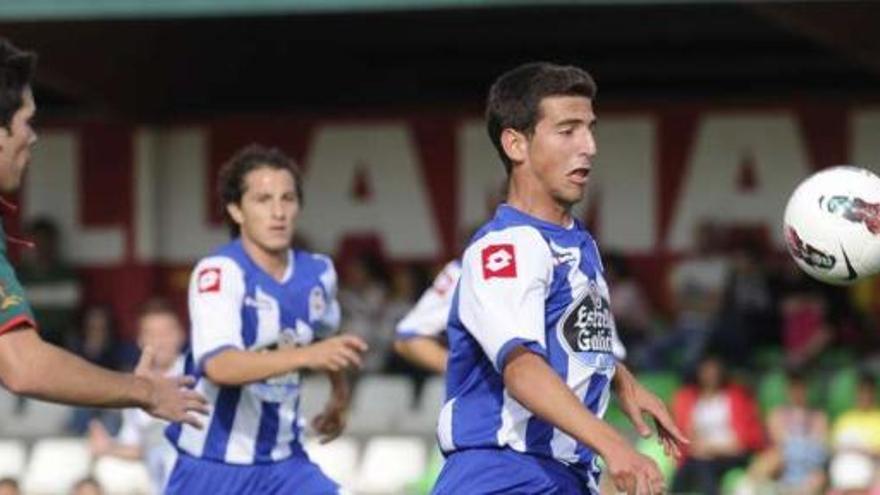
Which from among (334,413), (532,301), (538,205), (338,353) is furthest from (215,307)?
(532,301)

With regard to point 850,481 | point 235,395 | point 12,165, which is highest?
point 12,165

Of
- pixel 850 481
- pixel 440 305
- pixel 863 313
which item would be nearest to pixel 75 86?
pixel 863 313

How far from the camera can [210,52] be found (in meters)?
18.6

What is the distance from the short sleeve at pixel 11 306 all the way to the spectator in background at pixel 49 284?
11.8m

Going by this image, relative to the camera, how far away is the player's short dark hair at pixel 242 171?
8.96m

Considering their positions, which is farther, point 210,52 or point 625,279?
point 210,52

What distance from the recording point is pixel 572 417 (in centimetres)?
585

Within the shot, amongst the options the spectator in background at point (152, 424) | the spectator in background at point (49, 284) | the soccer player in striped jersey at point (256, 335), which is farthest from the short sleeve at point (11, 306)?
the spectator in background at point (49, 284)

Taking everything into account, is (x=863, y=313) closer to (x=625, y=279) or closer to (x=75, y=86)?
(x=625, y=279)

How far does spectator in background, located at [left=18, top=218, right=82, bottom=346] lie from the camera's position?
17.8 meters

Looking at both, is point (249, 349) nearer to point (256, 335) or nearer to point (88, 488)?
point (256, 335)

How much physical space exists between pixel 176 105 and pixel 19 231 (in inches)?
63.6

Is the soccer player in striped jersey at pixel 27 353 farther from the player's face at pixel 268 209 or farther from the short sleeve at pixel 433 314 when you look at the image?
the short sleeve at pixel 433 314

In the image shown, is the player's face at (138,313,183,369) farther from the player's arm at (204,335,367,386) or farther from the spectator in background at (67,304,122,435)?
the spectator in background at (67,304,122,435)
